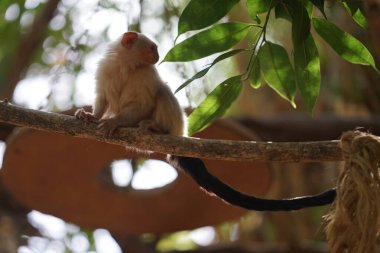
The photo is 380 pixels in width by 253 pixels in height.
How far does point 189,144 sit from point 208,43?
0.37 m

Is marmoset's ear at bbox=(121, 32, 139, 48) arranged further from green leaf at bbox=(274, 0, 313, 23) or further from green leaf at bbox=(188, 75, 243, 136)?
green leaf at bbox=(274, 0, 313, 23)

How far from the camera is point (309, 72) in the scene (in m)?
2.28

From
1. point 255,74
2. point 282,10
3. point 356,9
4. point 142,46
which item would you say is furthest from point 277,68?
point 142,46

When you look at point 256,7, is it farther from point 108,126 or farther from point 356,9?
point 108,126

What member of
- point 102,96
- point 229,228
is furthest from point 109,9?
point 229,228

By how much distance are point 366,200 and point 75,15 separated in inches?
146

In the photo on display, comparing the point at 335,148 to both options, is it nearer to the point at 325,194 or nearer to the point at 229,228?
the point at 325,194

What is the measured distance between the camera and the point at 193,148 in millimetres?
2303

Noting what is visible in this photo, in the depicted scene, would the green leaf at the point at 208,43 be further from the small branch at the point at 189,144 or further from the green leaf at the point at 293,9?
the small branch at the point at 189,144

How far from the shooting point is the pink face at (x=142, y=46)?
3408mm

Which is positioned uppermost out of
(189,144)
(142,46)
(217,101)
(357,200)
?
(142,46)

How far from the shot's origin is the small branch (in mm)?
2188

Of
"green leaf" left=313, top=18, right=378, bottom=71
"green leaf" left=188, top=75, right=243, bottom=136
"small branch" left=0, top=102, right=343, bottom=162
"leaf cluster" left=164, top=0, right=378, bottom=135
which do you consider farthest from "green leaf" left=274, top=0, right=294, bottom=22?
"small branch" left=0, top=102, right=343, bottom=162

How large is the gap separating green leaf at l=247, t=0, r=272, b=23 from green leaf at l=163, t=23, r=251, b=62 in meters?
0.06
